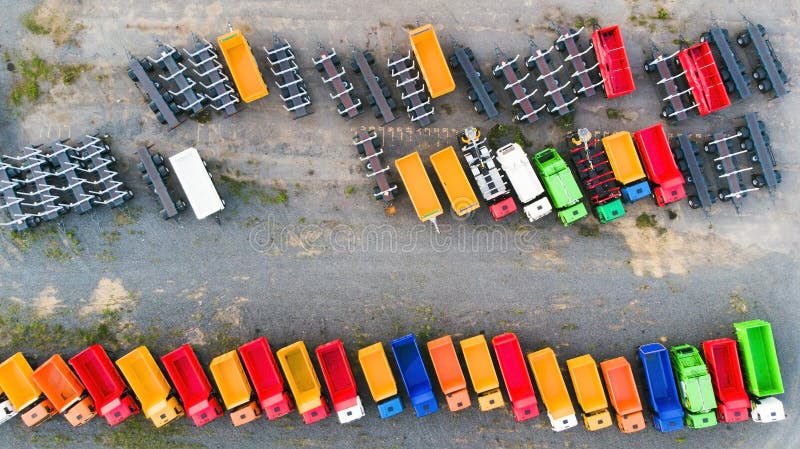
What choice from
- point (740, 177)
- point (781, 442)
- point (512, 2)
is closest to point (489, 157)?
point (512, 2)

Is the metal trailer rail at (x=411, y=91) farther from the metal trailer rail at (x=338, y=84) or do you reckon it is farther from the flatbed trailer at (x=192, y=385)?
the flatbed trailer at (x=192, y=385)

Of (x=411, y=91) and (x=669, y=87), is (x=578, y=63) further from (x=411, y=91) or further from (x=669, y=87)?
(x=411, y=91)

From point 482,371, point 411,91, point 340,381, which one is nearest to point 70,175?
point 340,381

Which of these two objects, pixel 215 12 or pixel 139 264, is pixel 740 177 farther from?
pixel 139 264

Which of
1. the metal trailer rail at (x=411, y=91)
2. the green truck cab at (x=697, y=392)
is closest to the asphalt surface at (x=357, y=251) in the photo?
the metal trailer rail at (x=411, y=91)

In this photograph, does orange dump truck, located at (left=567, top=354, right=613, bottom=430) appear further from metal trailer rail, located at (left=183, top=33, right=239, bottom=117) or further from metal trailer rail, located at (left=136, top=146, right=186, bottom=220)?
metal trailer rail, located at (left=183, top=33, right=239, bottom=117)
